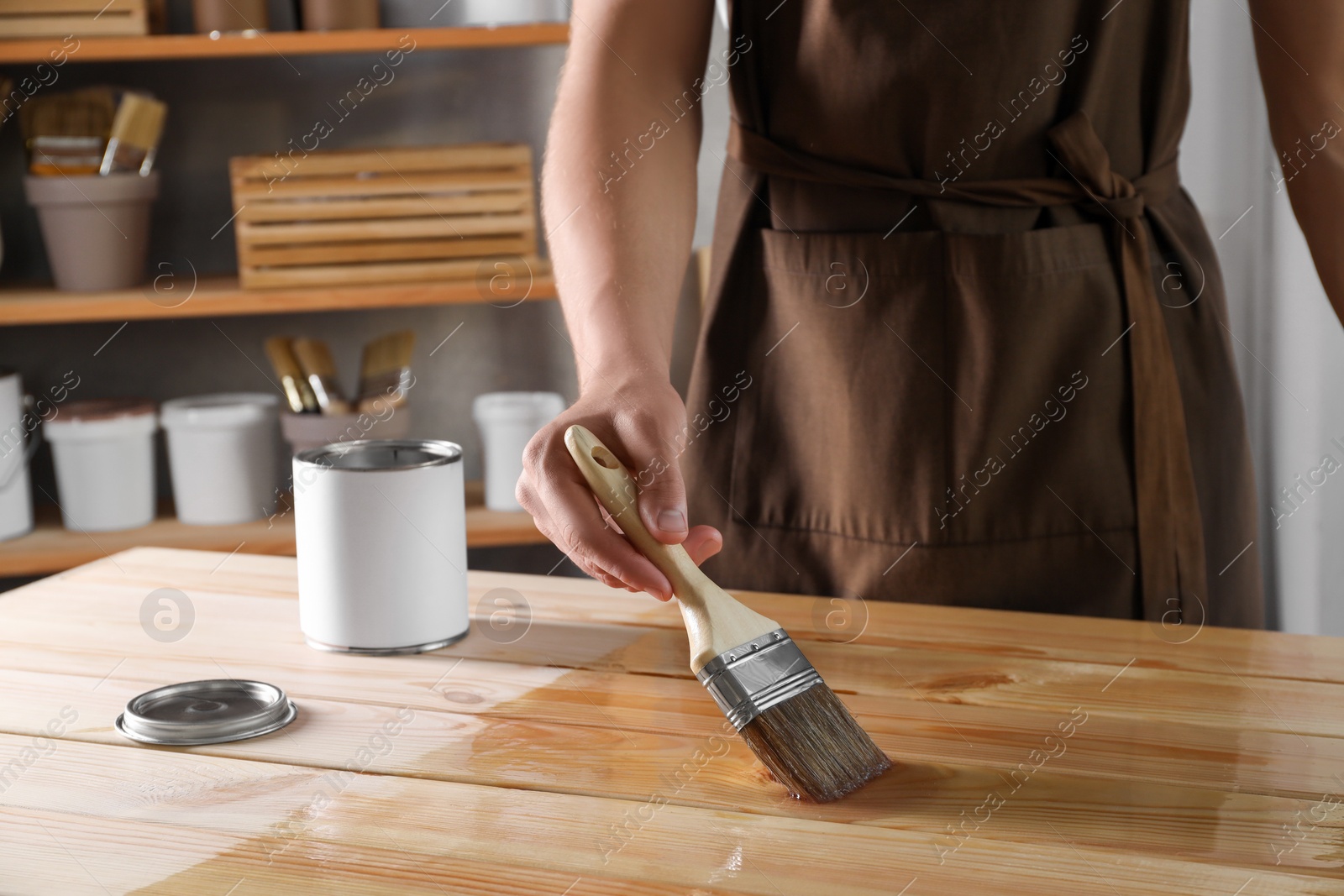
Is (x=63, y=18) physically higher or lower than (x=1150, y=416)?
higher

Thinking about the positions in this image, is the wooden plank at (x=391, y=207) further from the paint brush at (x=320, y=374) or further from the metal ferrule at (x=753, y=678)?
the metal ferrule at (x=753, y=678)

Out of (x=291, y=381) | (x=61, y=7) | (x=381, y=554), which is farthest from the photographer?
(x=291, y=381)

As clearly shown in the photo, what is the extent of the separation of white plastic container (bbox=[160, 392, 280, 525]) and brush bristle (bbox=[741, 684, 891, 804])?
1.40m

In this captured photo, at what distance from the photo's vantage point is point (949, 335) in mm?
1045

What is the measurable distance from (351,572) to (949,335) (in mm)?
541

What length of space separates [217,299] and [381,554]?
3.67 ft

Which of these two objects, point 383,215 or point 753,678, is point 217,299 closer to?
point 383,215

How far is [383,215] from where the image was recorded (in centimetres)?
183

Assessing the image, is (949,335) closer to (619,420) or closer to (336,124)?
(619,420)

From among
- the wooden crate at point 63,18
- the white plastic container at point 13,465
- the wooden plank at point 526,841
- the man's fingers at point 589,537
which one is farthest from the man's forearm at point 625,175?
the white plastic container at point 13,465

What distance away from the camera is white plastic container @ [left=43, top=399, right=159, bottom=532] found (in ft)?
5.92

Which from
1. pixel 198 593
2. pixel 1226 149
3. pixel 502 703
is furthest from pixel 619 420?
pixel 1226 149

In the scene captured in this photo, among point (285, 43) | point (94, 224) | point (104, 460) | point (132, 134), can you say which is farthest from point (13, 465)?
point (285, 43)

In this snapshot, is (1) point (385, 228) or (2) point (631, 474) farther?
(1) point (385, 228)
